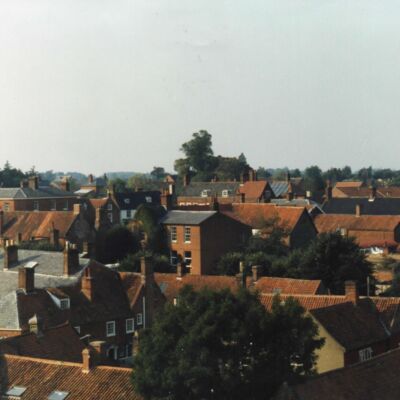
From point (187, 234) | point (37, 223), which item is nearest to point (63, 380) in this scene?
point (187, 234)

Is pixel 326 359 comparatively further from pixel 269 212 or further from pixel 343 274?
pixel 269 212

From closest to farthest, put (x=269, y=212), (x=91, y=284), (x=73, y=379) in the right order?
1. (x=73, y=379)
2. (x=91, y=284)
3. (x=269, y=212)

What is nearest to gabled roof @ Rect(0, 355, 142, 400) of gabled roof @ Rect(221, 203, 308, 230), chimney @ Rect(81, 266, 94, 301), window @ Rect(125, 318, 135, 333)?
chimney @ Rect(81, 266, 94, 301)

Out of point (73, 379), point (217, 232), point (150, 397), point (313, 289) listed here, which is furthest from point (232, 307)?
point (217, 232)

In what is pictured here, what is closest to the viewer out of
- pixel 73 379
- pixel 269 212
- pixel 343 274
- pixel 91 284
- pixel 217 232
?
pixel 73 379

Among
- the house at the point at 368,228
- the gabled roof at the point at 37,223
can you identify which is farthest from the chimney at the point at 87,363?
the house at the point at 368,228

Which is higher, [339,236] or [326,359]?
[339,236]

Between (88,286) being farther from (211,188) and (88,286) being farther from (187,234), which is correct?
(211,188)
